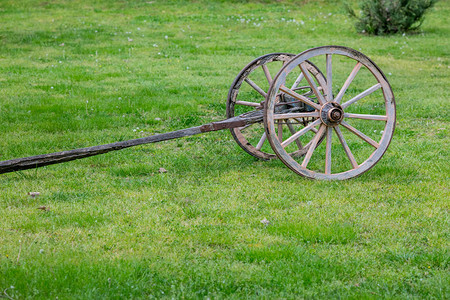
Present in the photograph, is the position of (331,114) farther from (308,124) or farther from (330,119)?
(308,124)

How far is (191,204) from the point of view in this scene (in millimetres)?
5023

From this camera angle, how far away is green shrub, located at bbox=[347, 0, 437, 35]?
627 inches

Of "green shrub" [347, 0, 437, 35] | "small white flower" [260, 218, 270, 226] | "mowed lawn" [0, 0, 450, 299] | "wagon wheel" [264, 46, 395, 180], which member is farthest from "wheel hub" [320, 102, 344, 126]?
"green shrub" [347, 0, 437, 35]

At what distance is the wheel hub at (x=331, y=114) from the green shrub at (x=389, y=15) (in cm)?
1137

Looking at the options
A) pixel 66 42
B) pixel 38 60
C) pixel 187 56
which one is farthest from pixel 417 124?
pixel 66 42

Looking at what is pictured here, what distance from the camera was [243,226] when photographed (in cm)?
454

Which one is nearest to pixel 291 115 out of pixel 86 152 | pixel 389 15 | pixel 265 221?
pixel 265 221

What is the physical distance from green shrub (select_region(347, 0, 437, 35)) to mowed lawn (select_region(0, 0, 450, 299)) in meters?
4.96

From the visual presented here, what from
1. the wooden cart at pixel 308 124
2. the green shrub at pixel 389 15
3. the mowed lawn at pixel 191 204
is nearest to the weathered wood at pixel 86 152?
the wooden cart at pixel 308 124

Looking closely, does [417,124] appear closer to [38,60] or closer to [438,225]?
→ [438,225]

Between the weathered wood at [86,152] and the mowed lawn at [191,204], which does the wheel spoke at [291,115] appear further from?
the mowed lawn at [191,204]

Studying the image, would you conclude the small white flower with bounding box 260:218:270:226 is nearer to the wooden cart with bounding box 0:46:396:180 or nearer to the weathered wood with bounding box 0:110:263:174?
the wooden cart with bounding box 0:46:396:180

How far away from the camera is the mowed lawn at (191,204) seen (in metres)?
3.65

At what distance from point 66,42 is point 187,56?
3494mm
